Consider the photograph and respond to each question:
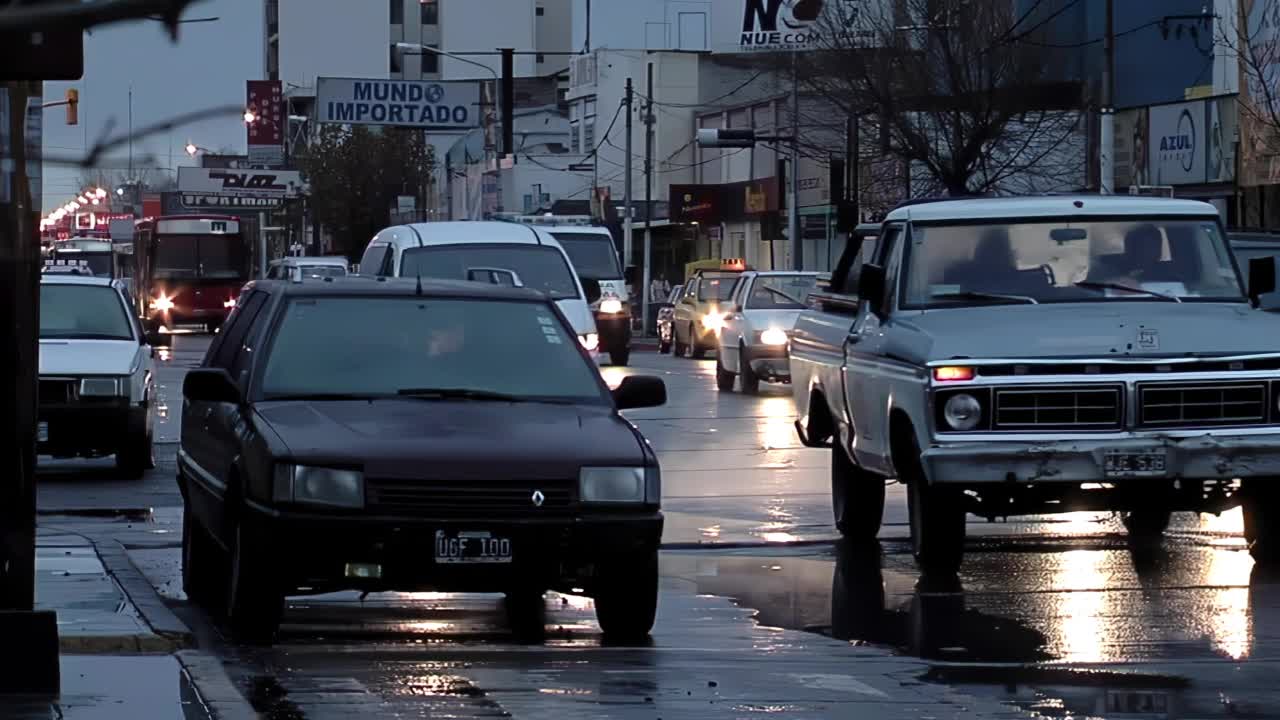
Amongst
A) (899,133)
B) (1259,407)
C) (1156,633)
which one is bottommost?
(1156,633)

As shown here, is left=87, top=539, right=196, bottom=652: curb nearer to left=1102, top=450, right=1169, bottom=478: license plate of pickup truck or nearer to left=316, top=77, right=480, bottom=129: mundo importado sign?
left=1102, top=450, right=1169, bottom=478: license plate of pickup truck

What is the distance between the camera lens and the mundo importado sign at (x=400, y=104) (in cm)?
6781

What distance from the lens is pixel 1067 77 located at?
4844 cm

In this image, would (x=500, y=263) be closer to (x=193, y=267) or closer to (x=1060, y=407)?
(x=1060, y=407)

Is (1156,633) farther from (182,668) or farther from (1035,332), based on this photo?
(182,668)

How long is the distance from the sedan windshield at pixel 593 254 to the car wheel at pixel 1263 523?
25.3 metres

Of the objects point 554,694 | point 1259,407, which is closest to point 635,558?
point 554,694

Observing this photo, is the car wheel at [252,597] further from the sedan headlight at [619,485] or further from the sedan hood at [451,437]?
the sedan headlight at [619,485]

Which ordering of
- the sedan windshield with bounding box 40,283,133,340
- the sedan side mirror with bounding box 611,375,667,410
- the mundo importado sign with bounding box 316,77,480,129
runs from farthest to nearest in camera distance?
the mundo importado sign with bounding box 316,77,480,129
the sedan windshield with bounding box 40,283,133,340
the sedan side mirror with bounding box 611,375,667,410

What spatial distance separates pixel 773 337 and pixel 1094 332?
20.2 m

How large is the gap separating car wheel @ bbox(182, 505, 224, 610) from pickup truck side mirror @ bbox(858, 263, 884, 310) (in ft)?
13.2

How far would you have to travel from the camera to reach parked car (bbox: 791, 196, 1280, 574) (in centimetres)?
1186

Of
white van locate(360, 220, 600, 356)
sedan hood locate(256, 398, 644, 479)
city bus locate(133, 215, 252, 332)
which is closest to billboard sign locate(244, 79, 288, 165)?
city bus locate(133, 215, 252, 332)

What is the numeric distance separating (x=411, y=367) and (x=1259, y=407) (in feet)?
14.7
